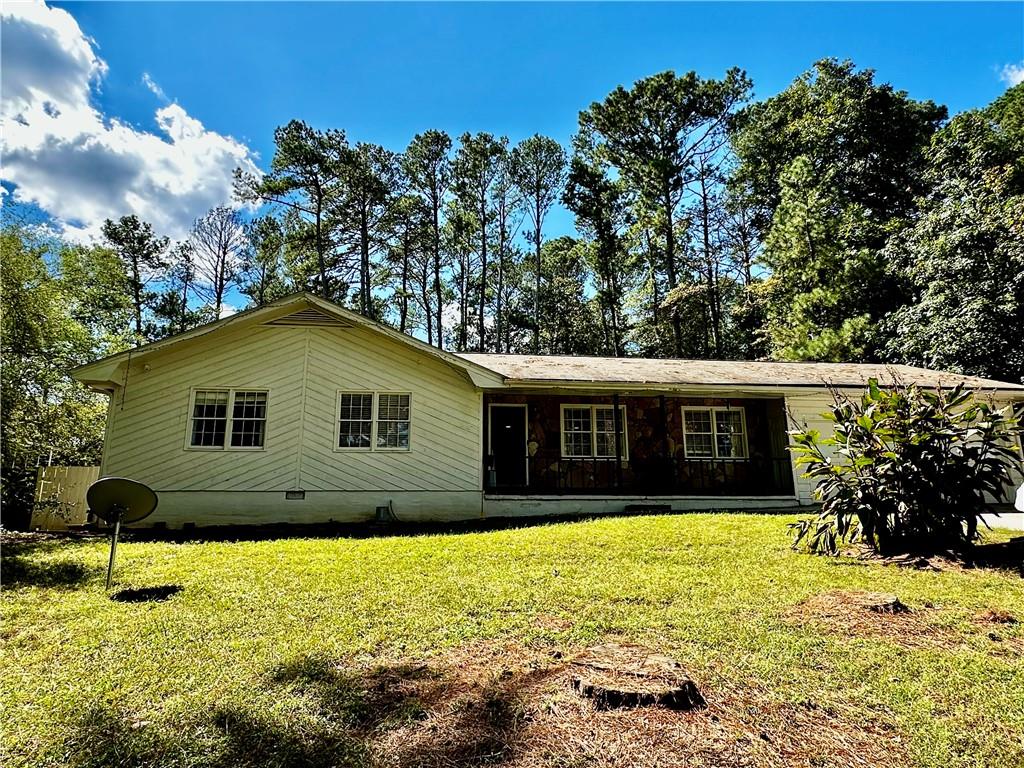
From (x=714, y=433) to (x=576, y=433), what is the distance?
3664mm

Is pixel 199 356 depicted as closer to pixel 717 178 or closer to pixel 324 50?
pixel 324 50

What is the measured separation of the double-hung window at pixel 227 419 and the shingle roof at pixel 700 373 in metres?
5.09

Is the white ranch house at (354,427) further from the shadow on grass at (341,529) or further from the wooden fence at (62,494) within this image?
the wooden fence at (62,494)

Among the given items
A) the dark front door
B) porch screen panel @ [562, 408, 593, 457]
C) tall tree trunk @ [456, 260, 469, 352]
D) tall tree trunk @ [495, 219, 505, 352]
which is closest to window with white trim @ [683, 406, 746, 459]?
porch screen panel @ [562, 408, 593, 457]

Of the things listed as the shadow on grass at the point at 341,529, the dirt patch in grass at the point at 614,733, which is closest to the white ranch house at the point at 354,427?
the shadow on grass at the point at 341,529

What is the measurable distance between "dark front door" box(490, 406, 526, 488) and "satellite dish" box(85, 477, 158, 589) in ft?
28.7

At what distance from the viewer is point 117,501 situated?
19.5 feet

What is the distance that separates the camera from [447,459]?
463 inches

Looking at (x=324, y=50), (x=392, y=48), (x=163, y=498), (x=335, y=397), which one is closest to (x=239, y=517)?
(x=163, y=498)

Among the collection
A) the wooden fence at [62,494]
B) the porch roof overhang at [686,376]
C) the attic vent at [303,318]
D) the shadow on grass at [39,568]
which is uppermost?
the attic vent at [303,318]

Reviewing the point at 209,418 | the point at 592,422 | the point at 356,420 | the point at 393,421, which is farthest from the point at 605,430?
the point at 209,418

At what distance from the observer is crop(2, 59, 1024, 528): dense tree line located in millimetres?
21141

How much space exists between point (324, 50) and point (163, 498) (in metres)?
9.35

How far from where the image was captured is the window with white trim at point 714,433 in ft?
46.3
